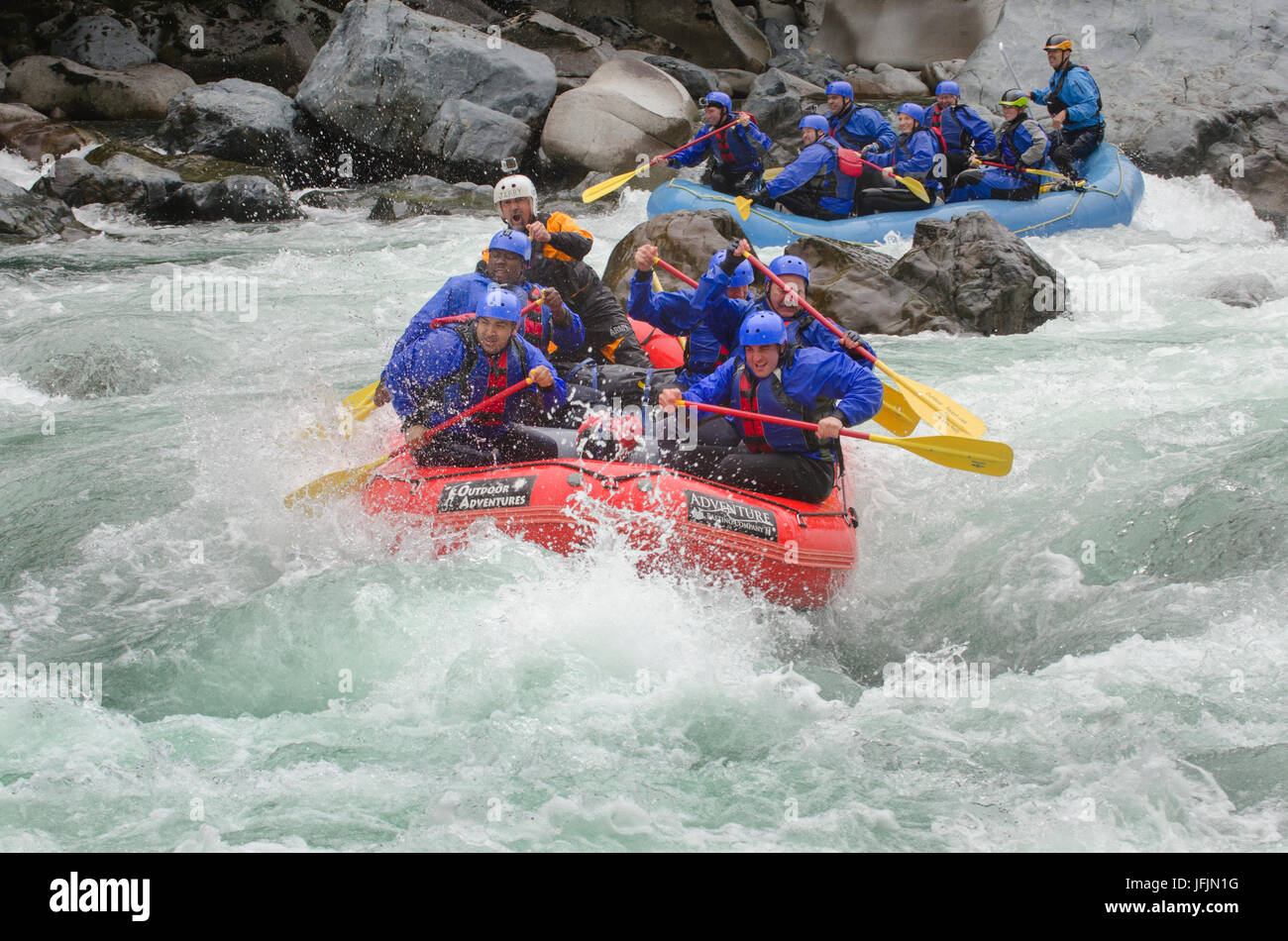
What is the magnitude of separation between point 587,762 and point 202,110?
13.1 meters

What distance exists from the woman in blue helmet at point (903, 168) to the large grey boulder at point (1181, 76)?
4665 mm

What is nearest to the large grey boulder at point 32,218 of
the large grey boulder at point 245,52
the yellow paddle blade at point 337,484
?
the large grey boulder at point 245,52

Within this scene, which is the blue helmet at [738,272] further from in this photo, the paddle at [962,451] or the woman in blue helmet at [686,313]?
the paddle at [962,451]

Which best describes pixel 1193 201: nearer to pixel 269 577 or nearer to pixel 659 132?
pixel 659 132

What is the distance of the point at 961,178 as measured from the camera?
11.3 metres

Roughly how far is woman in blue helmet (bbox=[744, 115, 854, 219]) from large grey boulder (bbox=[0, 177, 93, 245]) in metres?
7.23

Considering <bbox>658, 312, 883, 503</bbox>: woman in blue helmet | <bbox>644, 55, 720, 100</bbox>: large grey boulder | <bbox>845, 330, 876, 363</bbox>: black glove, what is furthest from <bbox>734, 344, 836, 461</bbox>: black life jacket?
<bbox>644, 55, 720, 100</bbox>: large grey boulder

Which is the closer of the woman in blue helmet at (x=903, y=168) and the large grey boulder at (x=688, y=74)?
the woman in blue helmet at (x=903, y=168)

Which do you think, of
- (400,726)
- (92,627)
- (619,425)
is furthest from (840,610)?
(92,627)

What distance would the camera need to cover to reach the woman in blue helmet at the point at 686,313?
652cm

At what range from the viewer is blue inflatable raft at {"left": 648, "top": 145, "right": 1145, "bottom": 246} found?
10930 mm

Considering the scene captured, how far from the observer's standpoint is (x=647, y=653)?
15.4ft

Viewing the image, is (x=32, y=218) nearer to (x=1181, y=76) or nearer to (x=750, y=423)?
(x=750, y=423)

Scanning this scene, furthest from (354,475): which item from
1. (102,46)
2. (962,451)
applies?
(102,46)
